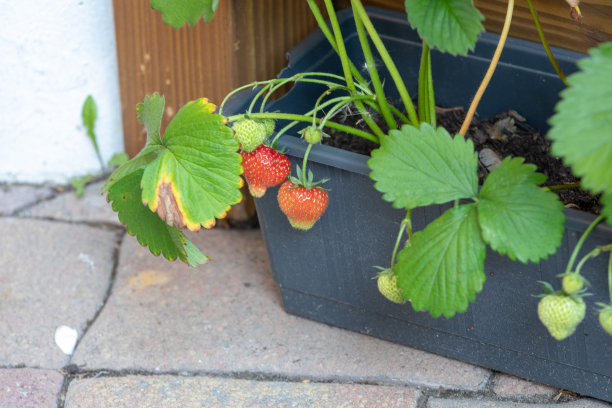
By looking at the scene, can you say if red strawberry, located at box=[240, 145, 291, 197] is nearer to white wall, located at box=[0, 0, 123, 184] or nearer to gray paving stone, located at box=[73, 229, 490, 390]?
gray paving stone, located at box=[73, 229, 490, 390]

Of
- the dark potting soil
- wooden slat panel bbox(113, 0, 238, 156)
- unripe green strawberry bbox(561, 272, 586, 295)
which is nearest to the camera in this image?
unripe green strawberry bbox(561, 272, 586, 295)

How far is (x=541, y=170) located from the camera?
1.43 meters

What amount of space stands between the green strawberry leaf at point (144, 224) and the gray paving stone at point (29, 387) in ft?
1.13

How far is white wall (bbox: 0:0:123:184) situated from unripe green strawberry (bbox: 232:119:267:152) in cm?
74

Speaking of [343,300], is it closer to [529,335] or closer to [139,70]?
[529,335]

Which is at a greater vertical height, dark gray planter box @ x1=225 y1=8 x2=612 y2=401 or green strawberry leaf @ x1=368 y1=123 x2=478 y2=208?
green strawberry leaf @ x1=368 y1=123 x2=478 y2=208

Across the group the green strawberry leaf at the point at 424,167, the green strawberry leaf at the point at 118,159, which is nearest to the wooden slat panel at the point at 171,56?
the green strawberry leaf at the point at 118,159

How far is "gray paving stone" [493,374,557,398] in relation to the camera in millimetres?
1325

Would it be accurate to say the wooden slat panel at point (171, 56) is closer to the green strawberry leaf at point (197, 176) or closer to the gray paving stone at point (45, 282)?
the gray paving stone at point (45, 282)

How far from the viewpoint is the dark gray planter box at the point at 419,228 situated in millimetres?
1198

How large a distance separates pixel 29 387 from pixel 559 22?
45.0 inches

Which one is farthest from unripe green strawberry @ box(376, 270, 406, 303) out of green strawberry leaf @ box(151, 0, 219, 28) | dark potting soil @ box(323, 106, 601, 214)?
green strawberry leaf @ box(151, 0, 219, 28)

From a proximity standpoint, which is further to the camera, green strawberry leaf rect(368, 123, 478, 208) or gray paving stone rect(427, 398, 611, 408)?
gray paving stone rect(427, 398, 611, 408)

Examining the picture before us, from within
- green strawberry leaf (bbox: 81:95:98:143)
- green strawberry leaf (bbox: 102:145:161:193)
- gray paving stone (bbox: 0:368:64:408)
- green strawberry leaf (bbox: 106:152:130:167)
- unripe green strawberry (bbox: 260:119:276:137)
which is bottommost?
gray paving stone (bbox: 0:368:64:408)
